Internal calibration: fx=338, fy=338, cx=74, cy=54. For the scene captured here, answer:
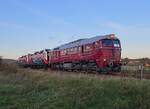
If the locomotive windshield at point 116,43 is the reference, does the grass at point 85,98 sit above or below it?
below

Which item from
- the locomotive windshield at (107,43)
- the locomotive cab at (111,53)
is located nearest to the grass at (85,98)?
the locomotive cab at (111,53)

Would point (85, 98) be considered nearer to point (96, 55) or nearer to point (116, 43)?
point (96, 55)

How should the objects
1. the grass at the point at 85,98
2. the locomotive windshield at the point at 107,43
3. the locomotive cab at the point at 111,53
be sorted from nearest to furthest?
1. the grass at the point at 85,98
2. the locomotive cab at the point at 111,53
3. the locomotive windshield at the point at 107,43

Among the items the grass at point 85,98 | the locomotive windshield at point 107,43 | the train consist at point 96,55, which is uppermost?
the locomotive windshield at point 107,43

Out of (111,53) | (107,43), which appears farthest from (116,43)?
(111,53)

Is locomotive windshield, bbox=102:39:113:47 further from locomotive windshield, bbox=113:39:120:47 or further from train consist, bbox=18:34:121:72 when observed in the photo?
locomotive windshield, bbox=113:39:120:47

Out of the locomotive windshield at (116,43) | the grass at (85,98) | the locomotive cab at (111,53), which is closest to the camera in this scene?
the grass at (85,98)

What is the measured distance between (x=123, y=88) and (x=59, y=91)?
3104 mm

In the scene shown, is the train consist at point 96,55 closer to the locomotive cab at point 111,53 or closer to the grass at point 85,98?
the locomotive cab at point 111,53

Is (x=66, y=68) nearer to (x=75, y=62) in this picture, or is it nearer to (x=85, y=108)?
(x=75, y=62)

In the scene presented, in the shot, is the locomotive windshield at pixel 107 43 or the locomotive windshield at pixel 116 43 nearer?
the locomotive windshield at pixel 107 43

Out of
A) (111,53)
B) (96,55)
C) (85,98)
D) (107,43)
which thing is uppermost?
(107,43)

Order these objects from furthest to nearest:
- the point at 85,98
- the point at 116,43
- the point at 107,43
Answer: the point at 116,43 → the point at 107,43 → the point at 85,98

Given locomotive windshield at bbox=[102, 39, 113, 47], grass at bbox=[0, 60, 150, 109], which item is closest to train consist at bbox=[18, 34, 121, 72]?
locomotive windshield at bbox=[102, 39, 113, 47]
